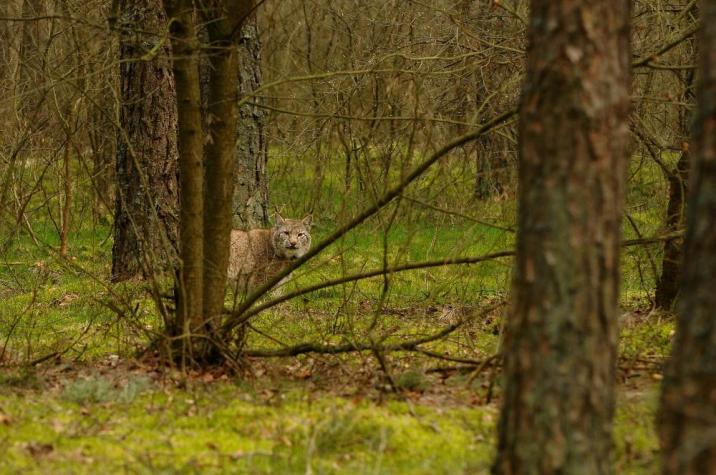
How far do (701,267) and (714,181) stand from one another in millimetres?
335

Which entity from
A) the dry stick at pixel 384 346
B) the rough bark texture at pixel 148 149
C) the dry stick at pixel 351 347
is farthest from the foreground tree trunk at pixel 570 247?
the rough bark texture at pixel 148 149

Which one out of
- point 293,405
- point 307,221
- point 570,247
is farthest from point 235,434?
point 307,221

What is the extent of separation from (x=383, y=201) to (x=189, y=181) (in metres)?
1.51

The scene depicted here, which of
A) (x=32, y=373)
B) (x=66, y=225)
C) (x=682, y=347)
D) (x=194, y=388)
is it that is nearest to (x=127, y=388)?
(x=194, y=388)

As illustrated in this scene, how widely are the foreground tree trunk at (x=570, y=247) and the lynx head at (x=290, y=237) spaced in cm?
895

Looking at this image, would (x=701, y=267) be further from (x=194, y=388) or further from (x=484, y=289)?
(x=484, y=289)

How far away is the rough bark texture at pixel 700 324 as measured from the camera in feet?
11.7

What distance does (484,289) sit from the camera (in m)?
11.5

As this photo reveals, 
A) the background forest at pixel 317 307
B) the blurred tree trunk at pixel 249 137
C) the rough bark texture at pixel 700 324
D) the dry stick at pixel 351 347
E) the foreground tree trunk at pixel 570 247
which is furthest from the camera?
the blurred tree trunk at pixel 249 137

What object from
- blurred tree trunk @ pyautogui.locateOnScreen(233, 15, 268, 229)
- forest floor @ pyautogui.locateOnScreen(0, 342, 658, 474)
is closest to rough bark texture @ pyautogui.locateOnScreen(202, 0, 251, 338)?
forest floor @ pyautogui.locateOnScreen(0, 342, 658, 474)

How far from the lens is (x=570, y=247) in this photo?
4035 millimetres

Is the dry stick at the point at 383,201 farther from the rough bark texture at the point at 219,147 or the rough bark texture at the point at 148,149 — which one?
the rough bark texture at the point at 148,149

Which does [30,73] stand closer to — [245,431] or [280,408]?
[280,408]

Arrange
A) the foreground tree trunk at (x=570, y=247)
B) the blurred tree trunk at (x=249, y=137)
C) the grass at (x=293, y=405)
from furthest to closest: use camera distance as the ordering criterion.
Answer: the blurred tree trunk at (x=249, y=137) < the grass at (x=293, y=405) < the foreground tree trunk at (x=570, y=247)
